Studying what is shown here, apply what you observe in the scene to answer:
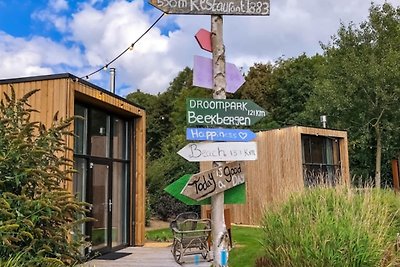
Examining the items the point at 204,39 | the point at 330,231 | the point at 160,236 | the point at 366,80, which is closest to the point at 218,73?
the point at 204,39

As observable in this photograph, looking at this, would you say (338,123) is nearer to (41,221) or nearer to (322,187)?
(322,187)

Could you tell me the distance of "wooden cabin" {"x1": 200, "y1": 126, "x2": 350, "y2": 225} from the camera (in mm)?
12867

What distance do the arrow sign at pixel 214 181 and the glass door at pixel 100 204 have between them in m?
4.77

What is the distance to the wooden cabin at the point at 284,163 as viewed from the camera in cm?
1287

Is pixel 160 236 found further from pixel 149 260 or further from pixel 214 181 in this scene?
pixel 214 181

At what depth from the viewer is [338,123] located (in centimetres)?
1889

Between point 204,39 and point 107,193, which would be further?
point 107,193

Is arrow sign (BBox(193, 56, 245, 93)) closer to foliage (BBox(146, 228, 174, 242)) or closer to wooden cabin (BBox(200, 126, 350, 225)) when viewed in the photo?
foliage (BBox(146, 228, 174, 242))

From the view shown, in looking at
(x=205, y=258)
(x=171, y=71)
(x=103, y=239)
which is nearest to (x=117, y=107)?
(x=103, y=239)

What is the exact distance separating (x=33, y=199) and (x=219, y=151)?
5.28 feet

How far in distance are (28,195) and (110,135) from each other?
5.42 m

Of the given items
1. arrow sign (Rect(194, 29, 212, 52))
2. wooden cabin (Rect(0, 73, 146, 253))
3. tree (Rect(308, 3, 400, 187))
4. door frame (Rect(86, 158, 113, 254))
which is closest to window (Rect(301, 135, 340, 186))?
tree (Rect(308, 3, 400, 187))

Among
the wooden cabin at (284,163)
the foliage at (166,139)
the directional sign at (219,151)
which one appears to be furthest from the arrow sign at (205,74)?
the foliage at (166,139)

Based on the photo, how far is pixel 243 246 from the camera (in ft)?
26.2
